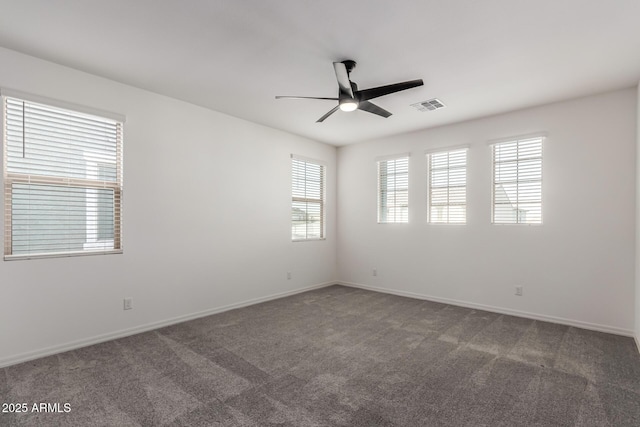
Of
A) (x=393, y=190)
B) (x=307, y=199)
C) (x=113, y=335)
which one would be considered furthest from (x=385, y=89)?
(x=113, y=335)

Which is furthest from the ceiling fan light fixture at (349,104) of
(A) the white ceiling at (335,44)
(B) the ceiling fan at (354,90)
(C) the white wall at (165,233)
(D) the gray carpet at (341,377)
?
(D) the gray carpet at (341,377)

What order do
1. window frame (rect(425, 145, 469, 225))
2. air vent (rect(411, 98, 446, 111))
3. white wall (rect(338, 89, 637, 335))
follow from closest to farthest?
white wall (rect(338, 89, 637, 335)), air vent (rect(411, 98, 446, 111)), window frame (rect(425, 145, 469, 225))

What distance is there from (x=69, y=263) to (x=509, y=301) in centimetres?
526

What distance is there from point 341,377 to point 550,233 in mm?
3308

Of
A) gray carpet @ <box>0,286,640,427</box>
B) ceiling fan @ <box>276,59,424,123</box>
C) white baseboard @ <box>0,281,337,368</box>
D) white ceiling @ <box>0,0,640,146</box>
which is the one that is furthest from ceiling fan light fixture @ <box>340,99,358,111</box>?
white baseboard @ <box>0,281,337,368</box>

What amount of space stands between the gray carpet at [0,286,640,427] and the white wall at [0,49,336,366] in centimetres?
34

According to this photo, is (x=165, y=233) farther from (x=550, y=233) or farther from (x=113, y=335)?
(x=550, y=233)

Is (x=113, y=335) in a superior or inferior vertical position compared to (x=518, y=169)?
inferior

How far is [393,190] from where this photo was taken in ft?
18.6

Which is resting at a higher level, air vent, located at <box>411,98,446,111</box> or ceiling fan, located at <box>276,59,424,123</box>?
air vent, located at <box>411,98,446,111</box>

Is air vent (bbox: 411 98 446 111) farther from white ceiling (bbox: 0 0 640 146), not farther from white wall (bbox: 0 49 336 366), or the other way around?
white wall (bbox: 0 49 336 366)

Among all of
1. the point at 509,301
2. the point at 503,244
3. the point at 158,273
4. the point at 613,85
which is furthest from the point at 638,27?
the point at 158,273

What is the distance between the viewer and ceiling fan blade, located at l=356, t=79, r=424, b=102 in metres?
2.86

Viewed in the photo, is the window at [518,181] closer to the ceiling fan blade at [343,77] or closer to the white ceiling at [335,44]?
the white ceiling at [335,44]
